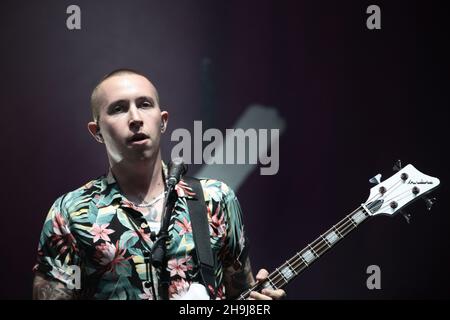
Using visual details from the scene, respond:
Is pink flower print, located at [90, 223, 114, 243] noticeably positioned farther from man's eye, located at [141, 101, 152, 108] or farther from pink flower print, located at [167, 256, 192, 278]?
man's eye, located at [141, 101, 152, 108]

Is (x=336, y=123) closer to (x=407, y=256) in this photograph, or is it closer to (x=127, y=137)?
(x=407, y=256)

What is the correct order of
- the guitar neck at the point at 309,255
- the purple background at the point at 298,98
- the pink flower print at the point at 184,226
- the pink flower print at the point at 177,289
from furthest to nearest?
the purple background at the point at 298,98 < the guitar neck at the point at 309,255 < the pink flower print at the point at 184,226 < the pink flower print at the point at 177,289

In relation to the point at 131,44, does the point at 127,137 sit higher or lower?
lower

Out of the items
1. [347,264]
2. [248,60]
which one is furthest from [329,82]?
[347,264]

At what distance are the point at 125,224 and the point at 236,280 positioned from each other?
1.71ft

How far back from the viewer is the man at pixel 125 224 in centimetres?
231

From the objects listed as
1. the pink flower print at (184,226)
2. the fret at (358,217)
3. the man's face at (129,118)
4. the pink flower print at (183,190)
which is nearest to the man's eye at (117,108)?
the man's face at (129,118)

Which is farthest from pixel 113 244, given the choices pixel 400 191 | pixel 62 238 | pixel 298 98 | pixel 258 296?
pixel 298 98

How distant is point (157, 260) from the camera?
2.14 metres

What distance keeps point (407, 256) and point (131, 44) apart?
1686mm

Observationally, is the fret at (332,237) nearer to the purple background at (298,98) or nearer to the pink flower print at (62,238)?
the purple background at (298,98)

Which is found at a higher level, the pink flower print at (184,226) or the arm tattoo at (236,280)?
the pink flower print at (184,226)

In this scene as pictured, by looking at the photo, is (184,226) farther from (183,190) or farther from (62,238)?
(62,238)

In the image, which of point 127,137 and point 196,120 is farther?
point 196,120
